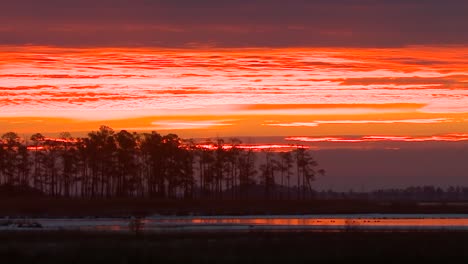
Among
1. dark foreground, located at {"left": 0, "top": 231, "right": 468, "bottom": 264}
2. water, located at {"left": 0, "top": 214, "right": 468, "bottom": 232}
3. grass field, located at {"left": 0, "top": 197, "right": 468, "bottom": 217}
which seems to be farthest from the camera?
grass field, located at {"left": 0, "top": 197, "right": 468, "bottom": 217}

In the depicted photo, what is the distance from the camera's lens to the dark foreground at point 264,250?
105 ft

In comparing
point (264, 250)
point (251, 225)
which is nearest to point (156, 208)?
point (251, 225)

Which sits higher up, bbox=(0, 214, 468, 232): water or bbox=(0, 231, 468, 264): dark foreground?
bbox=(0, 214, 468, 232): water

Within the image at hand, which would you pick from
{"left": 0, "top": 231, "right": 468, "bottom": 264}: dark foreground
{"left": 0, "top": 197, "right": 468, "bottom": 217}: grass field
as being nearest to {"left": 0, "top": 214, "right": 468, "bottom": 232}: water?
{"left": 0, "top": 231, "right": 468, "bottom": 264}: dark foreground

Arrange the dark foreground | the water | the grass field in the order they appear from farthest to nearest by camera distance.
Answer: the grass field → the water → the dark foreground

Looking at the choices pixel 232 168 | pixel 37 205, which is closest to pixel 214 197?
pixel 232 168

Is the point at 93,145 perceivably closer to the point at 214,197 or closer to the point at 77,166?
the point at 77,166

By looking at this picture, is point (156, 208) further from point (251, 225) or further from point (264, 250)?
point (264, 250)

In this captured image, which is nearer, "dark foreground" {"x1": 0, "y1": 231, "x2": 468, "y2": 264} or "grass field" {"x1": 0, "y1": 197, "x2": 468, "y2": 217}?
"dark foreground" {"x1": 0, "y1": 231, "x2": 468, "y2": 264}

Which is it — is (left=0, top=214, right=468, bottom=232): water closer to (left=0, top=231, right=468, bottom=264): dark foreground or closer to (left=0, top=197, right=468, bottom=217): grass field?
(left=0, top=231, right=468, bottom=264): dark foreground

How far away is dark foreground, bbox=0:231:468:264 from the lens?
3212cm

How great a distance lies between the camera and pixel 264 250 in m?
35.4

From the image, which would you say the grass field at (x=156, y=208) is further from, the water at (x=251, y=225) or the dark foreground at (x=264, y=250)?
the dark foreground at (x=264, y=250)

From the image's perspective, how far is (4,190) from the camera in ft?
377
